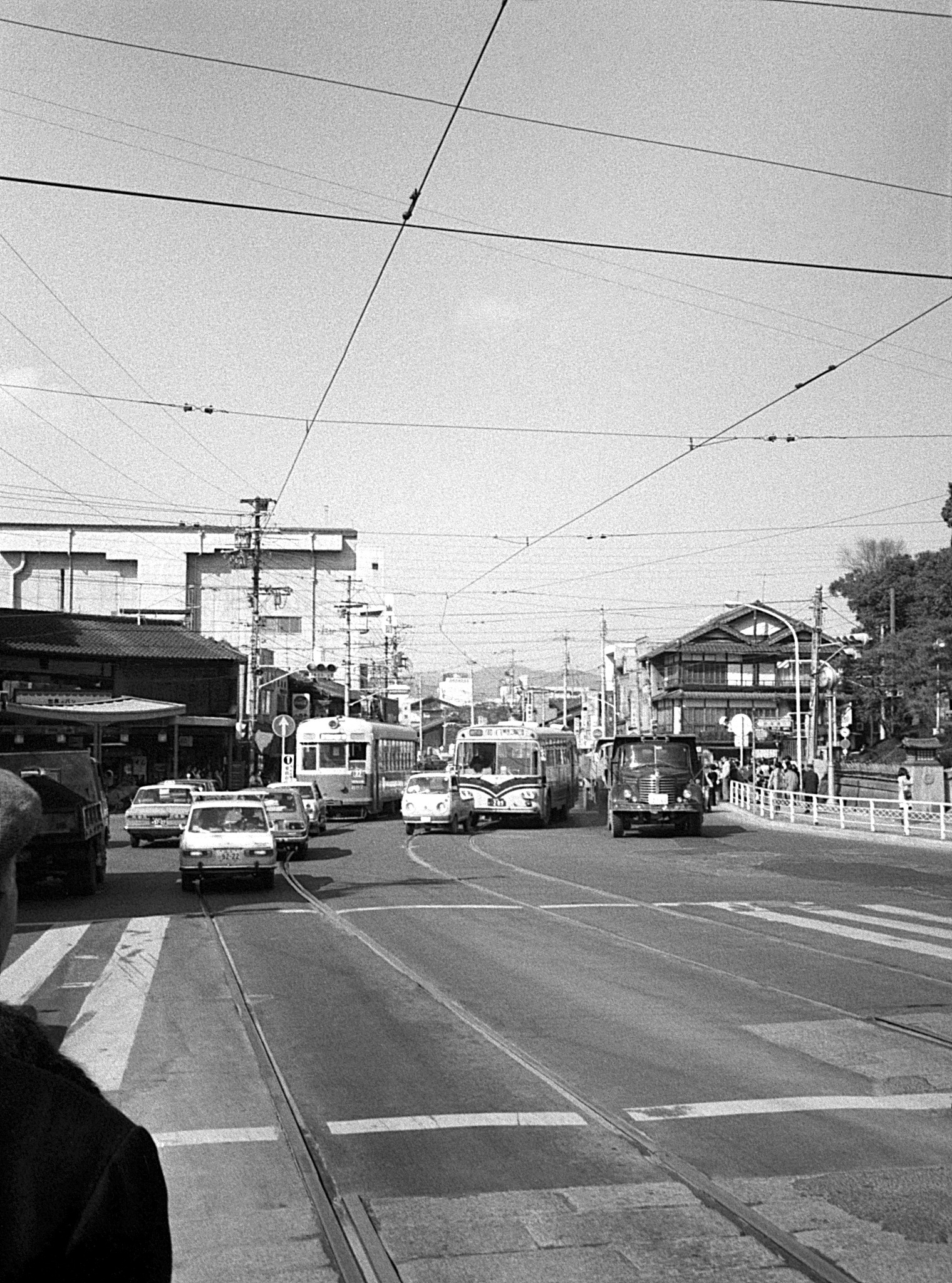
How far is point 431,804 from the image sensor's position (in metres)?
41.0

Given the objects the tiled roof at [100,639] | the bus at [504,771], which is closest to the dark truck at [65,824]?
the bus at [504,771]

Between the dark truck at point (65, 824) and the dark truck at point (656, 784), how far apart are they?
798 inches

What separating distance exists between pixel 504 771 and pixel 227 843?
24054mm

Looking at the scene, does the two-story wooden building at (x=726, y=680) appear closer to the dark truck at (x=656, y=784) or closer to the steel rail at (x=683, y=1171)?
the dark truck at (x=656, y=784)

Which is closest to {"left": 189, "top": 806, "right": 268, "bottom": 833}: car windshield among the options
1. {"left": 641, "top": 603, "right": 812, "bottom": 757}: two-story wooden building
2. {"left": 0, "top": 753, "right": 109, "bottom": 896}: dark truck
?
{"left": 0, "top": 753, "right": 109, "bottom": 896}: dark truck

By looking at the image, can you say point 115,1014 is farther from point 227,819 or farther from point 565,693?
point 565,693

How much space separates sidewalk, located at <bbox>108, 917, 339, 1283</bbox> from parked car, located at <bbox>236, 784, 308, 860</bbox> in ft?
60.7

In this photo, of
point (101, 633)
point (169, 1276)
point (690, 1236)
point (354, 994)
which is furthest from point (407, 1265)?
point (101, 633)

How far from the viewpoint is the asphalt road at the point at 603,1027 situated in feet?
22.4

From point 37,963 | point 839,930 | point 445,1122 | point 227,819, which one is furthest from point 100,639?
point 445,1122

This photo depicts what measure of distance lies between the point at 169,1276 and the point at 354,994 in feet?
34.8

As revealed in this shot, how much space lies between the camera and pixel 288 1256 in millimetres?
5516

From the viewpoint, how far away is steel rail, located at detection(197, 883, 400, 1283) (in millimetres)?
5316

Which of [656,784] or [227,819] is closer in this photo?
[227,819]
